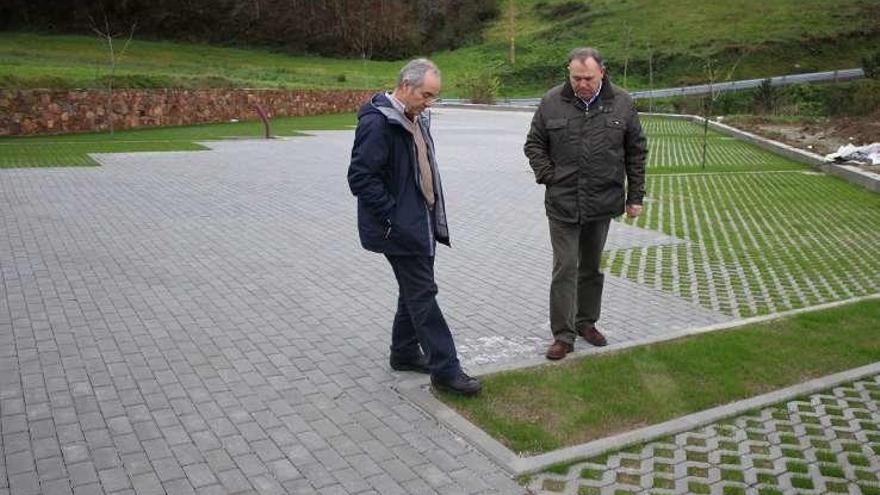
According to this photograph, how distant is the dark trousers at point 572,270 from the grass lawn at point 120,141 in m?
12.5

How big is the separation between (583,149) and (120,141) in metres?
17.9

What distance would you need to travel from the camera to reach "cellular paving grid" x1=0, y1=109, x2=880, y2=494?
4043 millimetres

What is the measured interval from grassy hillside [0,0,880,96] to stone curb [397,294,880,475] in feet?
128

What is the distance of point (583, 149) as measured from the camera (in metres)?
5.33

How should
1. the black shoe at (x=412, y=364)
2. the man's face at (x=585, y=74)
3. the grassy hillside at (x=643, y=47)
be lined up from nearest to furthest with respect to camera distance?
the man's face at (x=585, y=74)
the black shoe at (x=412, y=364)
the grassy hillside at (x=643, y=47)

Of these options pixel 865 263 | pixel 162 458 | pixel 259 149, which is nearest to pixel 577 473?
pixel 162 458

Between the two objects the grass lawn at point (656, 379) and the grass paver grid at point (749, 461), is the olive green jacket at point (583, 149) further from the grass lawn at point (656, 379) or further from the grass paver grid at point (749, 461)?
the grass paver grid at point (749, 461)

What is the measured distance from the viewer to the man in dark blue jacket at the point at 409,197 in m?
Answer: 4.57

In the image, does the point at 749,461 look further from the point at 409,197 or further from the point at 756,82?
the point at 756,82

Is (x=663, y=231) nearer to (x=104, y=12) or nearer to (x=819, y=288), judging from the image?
(x=819, y=288)

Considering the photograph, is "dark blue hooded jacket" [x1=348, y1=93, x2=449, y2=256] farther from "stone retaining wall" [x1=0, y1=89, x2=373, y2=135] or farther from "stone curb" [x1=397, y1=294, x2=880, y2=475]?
"stone retaining wall" [x1=0, y1=89, x2=373, y2=135]

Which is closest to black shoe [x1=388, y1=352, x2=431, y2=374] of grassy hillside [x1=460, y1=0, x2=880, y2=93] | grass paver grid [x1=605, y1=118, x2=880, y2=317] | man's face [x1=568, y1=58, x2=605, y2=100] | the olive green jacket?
the olive green jacket

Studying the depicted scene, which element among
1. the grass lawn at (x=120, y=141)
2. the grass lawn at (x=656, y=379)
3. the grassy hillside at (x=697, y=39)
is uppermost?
the grassy hillside at (x=697, y=39)

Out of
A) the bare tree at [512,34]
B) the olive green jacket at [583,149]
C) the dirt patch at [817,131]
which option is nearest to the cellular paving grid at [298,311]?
the olive green jacket at [583,149]
